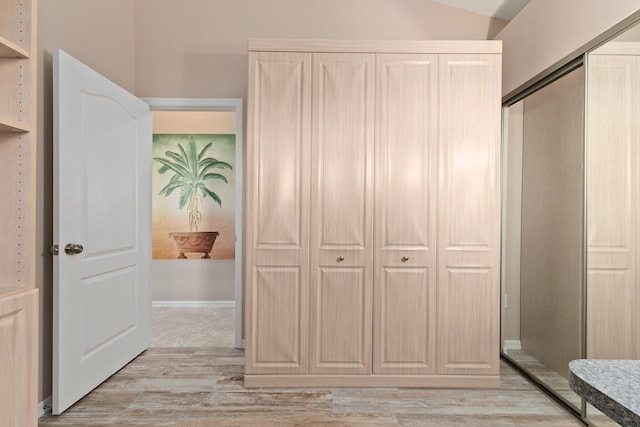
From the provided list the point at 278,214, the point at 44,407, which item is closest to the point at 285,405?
the point at 278,214

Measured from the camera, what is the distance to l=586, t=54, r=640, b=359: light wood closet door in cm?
191

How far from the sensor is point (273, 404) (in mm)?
2479

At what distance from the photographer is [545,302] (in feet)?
8.84

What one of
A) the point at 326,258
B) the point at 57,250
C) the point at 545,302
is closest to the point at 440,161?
the point at 326,258

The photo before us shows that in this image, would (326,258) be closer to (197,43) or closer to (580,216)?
(580,216)

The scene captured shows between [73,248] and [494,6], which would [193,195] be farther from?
[494,6]

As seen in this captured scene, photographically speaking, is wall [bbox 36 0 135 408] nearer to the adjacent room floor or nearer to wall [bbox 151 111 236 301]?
the adjacent room floor

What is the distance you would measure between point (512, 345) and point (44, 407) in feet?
10.2

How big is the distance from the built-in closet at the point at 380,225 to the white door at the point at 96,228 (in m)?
0.98

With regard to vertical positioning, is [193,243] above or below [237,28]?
below

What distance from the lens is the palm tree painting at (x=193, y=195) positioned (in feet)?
16.7

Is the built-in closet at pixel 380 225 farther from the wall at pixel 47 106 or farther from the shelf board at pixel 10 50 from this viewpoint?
the shelf board at pixel 10 50

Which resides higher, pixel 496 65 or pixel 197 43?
pixel 197 43

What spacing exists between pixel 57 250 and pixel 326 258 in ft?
5.17
